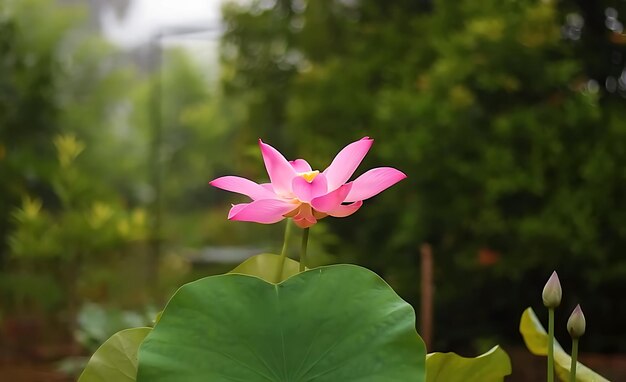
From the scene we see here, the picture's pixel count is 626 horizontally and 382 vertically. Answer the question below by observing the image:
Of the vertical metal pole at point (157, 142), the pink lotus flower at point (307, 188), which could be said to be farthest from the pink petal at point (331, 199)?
the vertical metal pole at point (157, 142)

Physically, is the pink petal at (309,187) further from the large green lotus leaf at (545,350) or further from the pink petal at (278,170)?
the large green lotus leaf at (545,350)

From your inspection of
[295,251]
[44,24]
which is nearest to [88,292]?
[295,251]

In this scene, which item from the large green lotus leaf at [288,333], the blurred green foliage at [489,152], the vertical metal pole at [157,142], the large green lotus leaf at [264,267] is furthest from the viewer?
the vertical metal pole at [157,142]

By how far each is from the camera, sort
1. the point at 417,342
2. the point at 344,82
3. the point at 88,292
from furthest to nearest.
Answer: the point at 88,292
the point at 344,82
the point at 417,342

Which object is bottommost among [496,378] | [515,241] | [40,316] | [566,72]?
[40,316]

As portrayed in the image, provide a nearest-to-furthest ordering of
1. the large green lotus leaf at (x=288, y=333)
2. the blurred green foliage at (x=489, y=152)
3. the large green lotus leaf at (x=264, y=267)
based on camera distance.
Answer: the large green lotus leaf at (x=288, y=333)
the large green lotus leaf at (x=264, y=267)
the blurred green foliage at (x=489, y=152)

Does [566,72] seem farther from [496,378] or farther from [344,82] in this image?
[496,378]

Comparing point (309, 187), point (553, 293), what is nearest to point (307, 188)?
point (309, 187)

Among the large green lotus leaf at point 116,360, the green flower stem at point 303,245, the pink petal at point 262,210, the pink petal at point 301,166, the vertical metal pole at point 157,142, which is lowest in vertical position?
the vertical metal pole at point 157,142
